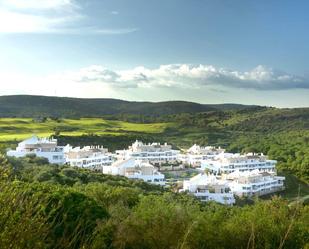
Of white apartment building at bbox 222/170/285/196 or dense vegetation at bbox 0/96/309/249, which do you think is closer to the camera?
dense vegetation at bbox 0/96/309/249

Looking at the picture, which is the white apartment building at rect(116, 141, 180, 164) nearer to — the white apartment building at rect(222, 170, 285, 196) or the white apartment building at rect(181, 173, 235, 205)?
the white apartment building at rect(222, 170, 285, 196)

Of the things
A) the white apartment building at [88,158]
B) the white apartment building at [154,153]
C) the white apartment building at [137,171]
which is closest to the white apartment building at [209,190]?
the white apartment building at [137,171]

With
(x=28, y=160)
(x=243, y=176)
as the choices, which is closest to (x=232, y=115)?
(x=243, y=176)

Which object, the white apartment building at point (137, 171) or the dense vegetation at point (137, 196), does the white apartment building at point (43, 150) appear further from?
the white apartment building at point (137, 171)

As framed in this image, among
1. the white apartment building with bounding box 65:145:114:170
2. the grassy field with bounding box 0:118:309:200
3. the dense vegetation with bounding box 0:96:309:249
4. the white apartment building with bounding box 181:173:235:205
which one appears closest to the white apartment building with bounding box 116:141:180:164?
the white apartment building with bounding box 65:145:114:170

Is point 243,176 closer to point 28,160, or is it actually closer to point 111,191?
point 28,160

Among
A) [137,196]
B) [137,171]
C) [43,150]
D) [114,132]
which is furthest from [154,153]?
[137,196]

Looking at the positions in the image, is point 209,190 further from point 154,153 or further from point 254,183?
point 154,153
